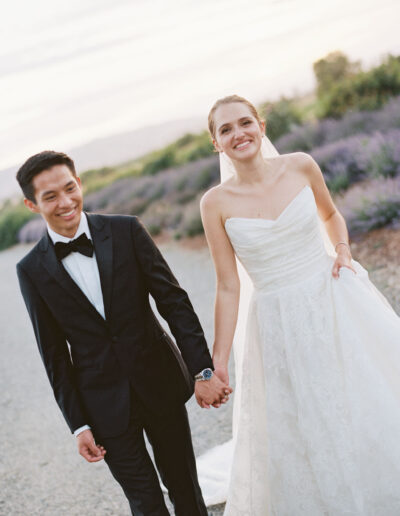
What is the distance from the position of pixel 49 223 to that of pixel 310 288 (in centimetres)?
126

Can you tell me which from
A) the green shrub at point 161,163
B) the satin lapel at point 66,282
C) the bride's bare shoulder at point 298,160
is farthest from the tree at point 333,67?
the satin lapel at point 66,282

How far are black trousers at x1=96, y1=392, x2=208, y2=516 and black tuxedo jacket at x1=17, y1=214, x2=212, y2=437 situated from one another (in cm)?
8

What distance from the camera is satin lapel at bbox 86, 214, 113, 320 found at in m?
2.40

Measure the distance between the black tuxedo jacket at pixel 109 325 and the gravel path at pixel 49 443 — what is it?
4.00 ft

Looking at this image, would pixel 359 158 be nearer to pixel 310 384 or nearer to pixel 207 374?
pixel 310 384

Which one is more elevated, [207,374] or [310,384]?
[207,374]

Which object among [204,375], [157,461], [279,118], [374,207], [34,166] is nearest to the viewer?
[34,166]

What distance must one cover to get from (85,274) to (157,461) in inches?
40.5

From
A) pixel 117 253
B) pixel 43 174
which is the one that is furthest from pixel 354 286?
pixel 43 174

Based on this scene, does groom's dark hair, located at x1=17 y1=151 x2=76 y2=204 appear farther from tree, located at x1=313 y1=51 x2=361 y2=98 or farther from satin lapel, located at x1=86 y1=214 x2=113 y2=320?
tree, located at x1=313 y1=51 x2=361 y2=98

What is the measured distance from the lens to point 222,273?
2.86 metres

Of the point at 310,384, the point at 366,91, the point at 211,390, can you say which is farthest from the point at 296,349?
the point at 366,91

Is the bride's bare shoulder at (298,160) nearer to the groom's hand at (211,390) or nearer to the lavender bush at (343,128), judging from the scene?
the groom's hand at (211,390)

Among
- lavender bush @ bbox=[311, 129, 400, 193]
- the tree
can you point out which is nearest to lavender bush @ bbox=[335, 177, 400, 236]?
lavender bush @ bbox=[311, 129, 400, 193]
